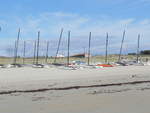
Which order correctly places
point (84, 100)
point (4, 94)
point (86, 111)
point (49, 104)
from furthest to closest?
point (4, 94) → point (84, 100) → point (49, 104) → point (86, 111)

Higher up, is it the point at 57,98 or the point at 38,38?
the point at 38,38

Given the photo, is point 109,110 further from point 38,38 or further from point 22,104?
point 38,38

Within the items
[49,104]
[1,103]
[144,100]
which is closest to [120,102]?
[144,100]

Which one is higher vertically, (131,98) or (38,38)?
(38,38)

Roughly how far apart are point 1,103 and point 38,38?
39.3m

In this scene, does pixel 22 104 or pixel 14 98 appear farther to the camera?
pixel 14 98

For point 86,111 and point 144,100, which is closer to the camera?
point 86,111

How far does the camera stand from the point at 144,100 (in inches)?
395

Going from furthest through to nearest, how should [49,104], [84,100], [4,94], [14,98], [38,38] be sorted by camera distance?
1. [38,38]
2. [4,94]
3. [14,98]
4. [84,100]
5. [49,104]

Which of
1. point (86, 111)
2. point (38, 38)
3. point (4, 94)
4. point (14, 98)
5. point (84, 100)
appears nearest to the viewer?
point (86, 111)

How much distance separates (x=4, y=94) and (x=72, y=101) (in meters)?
3.95

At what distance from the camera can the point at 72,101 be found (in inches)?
402

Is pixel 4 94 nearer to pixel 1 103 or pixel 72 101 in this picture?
pixel 1 103

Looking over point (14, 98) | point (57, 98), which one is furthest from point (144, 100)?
point (14, 98)
